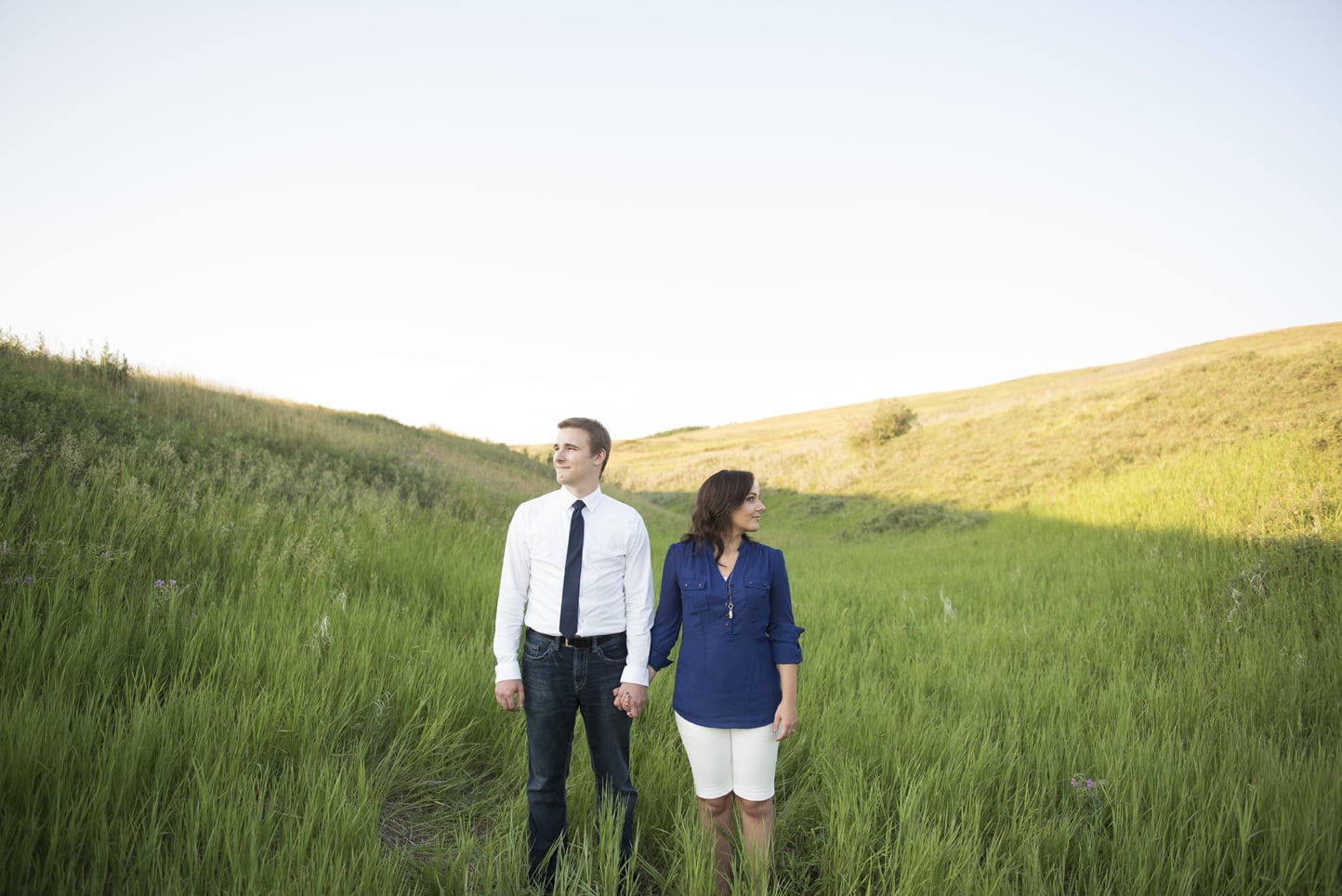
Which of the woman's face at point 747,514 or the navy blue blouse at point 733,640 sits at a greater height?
the woman's face at point 747,514

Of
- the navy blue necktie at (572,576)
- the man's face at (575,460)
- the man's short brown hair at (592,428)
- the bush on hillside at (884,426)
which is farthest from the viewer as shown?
the bush on hillside at (884,426)

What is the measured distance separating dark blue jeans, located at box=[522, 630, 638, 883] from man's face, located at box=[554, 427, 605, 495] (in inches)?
28.3

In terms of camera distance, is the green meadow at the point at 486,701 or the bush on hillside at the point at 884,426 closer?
the green meadow at the point at 486,701

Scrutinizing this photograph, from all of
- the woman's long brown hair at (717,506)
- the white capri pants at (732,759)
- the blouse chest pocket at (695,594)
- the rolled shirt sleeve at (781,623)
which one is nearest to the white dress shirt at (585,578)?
the blouse chest pocket at (695,594)

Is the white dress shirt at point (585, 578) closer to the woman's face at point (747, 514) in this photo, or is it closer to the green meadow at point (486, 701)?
the woman's face at point (747, 514)

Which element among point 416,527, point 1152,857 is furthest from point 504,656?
point 416,527

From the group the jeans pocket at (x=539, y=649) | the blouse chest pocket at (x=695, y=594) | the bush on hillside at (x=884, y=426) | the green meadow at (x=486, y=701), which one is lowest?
the green meadow at (x=486, y=701)

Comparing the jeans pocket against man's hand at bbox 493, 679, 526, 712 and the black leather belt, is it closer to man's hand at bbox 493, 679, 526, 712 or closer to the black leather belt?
the black leather belt

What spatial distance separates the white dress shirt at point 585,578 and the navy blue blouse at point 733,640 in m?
0.16

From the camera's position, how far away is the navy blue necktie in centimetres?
279

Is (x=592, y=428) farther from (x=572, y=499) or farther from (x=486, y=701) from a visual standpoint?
(x=486, y=701)

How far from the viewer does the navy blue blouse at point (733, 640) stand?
8.92 ft

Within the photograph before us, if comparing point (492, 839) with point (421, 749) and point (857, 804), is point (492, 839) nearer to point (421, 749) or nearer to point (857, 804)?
point (421, 749)

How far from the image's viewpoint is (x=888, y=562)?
11.8 m
